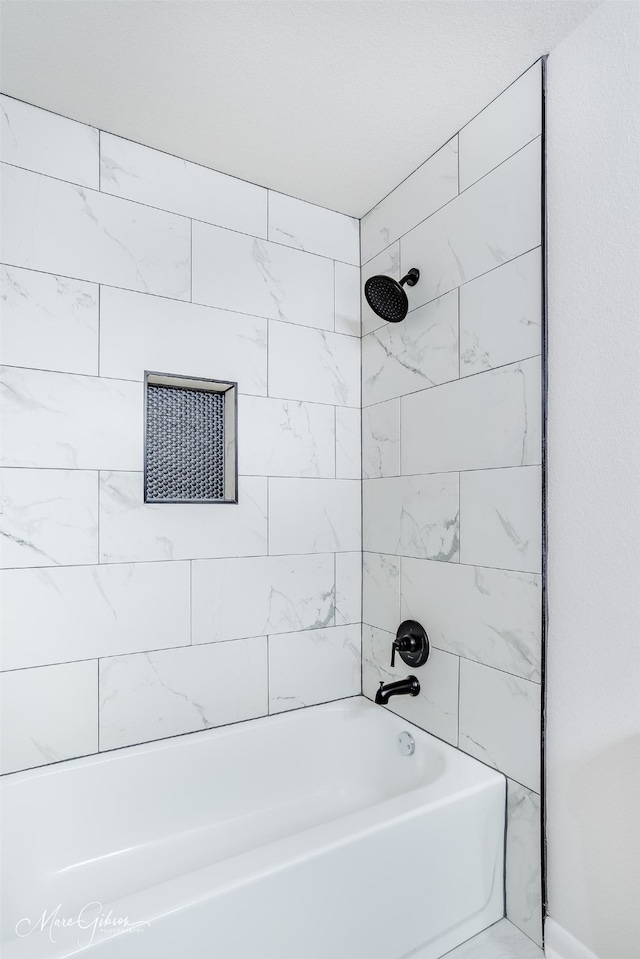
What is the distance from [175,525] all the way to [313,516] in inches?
21.6

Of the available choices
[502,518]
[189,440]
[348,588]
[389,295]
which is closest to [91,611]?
[189,440]

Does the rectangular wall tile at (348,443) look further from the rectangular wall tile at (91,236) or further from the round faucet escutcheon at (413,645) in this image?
the rectangular wall tile at (91,236)

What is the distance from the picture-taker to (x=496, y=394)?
65.9 inches

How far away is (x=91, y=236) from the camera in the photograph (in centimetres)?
180

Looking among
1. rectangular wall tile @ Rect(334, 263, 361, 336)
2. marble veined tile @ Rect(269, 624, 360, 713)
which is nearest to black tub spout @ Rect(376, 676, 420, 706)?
marble veined tile @ Rect(269, 624, 360, 713)

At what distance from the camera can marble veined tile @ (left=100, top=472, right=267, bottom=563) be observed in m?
1.82

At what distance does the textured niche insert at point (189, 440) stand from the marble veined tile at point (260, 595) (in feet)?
0.86

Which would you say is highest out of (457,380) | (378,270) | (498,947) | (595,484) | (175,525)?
(378,270)

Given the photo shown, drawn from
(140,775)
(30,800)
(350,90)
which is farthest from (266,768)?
(350,90)

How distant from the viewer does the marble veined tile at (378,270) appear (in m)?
2.14

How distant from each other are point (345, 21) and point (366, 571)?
5.85 feet

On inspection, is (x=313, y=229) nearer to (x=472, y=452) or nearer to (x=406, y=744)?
(x=472, y=452)

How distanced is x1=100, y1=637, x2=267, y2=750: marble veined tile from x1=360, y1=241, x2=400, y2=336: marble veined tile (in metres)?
1.32

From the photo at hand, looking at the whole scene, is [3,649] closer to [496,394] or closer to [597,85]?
[496,394]
